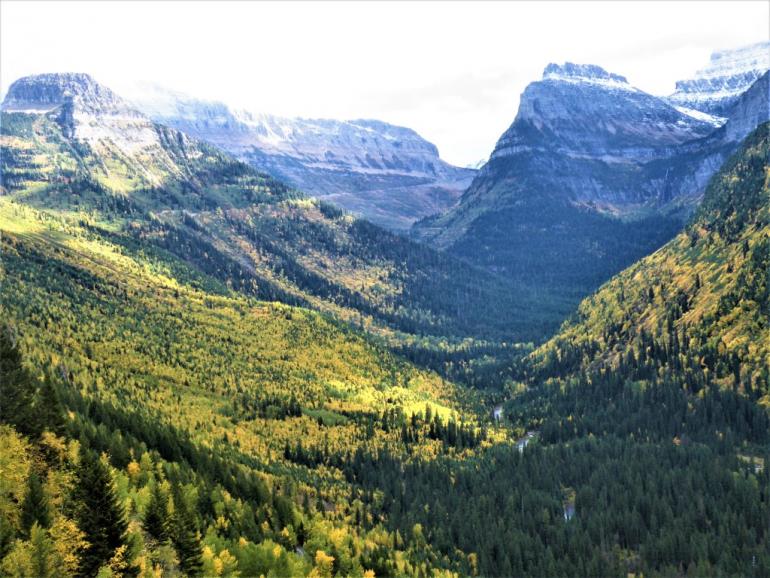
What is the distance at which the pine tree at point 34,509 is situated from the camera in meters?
96.8

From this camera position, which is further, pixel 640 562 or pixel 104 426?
pixel 640 562

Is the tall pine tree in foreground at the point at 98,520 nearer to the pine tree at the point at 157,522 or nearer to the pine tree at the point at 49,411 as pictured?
the pine tree at the point at 157,522

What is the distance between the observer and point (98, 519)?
93312mm

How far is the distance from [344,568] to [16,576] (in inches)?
2883

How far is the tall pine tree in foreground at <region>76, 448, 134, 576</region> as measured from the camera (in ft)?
304

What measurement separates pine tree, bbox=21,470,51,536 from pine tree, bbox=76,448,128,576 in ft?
21.2

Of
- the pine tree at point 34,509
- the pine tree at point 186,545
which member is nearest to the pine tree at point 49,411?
the pine tree at point 34,509

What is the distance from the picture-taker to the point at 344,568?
481ft

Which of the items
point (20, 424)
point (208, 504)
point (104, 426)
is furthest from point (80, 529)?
point (104, 426)

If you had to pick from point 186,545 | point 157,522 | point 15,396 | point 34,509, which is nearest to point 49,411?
point 15,396

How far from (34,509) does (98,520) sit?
11210 millimetres

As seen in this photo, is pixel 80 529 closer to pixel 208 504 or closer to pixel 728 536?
pixel 208 504

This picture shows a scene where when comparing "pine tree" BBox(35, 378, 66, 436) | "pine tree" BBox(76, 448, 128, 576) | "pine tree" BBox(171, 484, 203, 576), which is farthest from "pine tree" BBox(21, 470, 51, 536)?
"pine tree" BBox(171, 484, 203, 576)

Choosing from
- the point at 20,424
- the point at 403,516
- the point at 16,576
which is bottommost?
the point at 403,516
